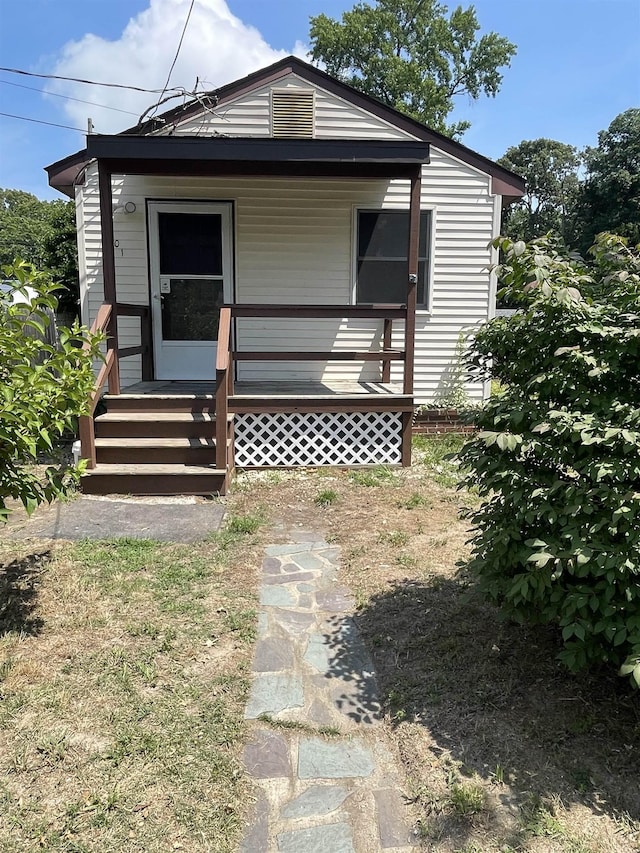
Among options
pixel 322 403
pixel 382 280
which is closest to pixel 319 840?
pixel 322 403

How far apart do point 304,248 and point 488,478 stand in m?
5.54

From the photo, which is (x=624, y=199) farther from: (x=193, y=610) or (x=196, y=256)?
(x=193, y=610)

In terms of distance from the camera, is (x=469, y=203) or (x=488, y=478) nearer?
(x=488, y=478)

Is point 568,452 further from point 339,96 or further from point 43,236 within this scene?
point 43,236

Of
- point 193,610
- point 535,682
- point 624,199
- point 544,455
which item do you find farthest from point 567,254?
point 624,199

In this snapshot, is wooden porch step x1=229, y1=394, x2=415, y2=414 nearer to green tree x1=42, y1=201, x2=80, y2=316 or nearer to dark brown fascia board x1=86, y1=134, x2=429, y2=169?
dark brown fascia board x1=86, y1=134, x2=429, y2=169

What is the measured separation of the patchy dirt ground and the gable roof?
5.30 meters

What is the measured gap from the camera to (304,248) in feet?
24.6

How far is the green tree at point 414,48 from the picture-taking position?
29.1 m

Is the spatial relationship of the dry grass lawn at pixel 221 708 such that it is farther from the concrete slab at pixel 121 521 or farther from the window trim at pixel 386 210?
the window trim at pixel 386 210

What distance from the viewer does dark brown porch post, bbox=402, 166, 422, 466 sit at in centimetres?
605

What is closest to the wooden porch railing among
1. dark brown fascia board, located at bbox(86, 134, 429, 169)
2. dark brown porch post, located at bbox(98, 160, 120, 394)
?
dark brown porch post, located at bbox(98, 160, 120, 394)

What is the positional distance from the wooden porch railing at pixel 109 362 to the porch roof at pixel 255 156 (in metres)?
1.41

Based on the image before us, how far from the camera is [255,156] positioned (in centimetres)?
582
